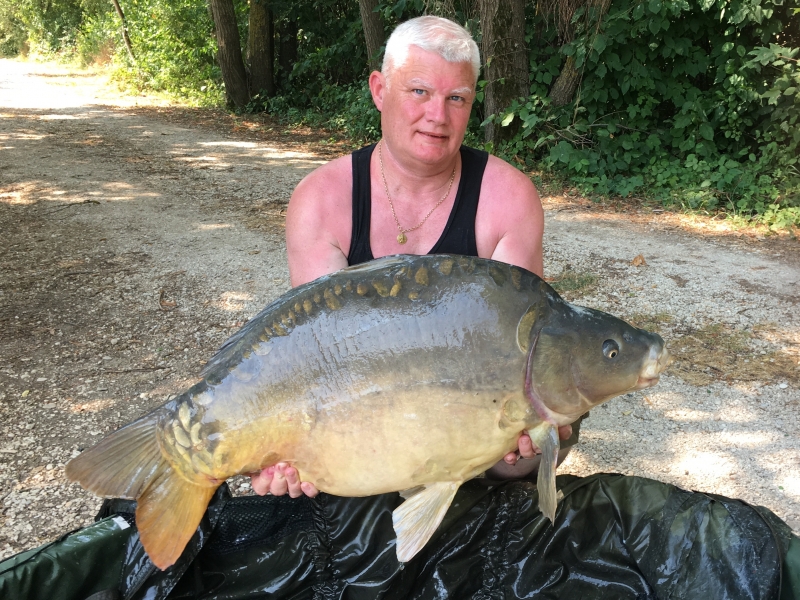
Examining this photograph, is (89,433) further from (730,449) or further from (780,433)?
(780,433)

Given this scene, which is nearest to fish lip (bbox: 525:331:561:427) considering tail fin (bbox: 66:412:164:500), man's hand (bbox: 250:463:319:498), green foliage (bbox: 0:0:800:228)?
man's hand (bbox: 250:463:319:498)

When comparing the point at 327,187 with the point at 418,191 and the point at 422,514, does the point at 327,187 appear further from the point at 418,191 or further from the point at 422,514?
the point at 422,514

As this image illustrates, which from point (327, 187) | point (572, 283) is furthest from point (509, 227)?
point (572, 283)

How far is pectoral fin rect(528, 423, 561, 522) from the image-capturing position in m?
1.28

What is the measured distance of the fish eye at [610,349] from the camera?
127cm

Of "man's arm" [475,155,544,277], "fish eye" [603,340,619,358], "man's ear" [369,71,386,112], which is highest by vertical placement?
"man's ear" [369,71,386,112]

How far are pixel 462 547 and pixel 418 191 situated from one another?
956 mm

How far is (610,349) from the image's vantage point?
127 centimetres

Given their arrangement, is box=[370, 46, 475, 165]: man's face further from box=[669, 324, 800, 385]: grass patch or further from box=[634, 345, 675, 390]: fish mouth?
box=[669, 324, 800, 385]: grass patch

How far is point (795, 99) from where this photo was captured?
4621mm

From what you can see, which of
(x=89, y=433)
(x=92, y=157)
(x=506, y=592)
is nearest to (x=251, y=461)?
(x=506, y=592)

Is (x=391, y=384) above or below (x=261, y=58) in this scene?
below

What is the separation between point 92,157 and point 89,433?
479cm

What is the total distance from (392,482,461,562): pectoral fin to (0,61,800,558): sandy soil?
1.04 m
